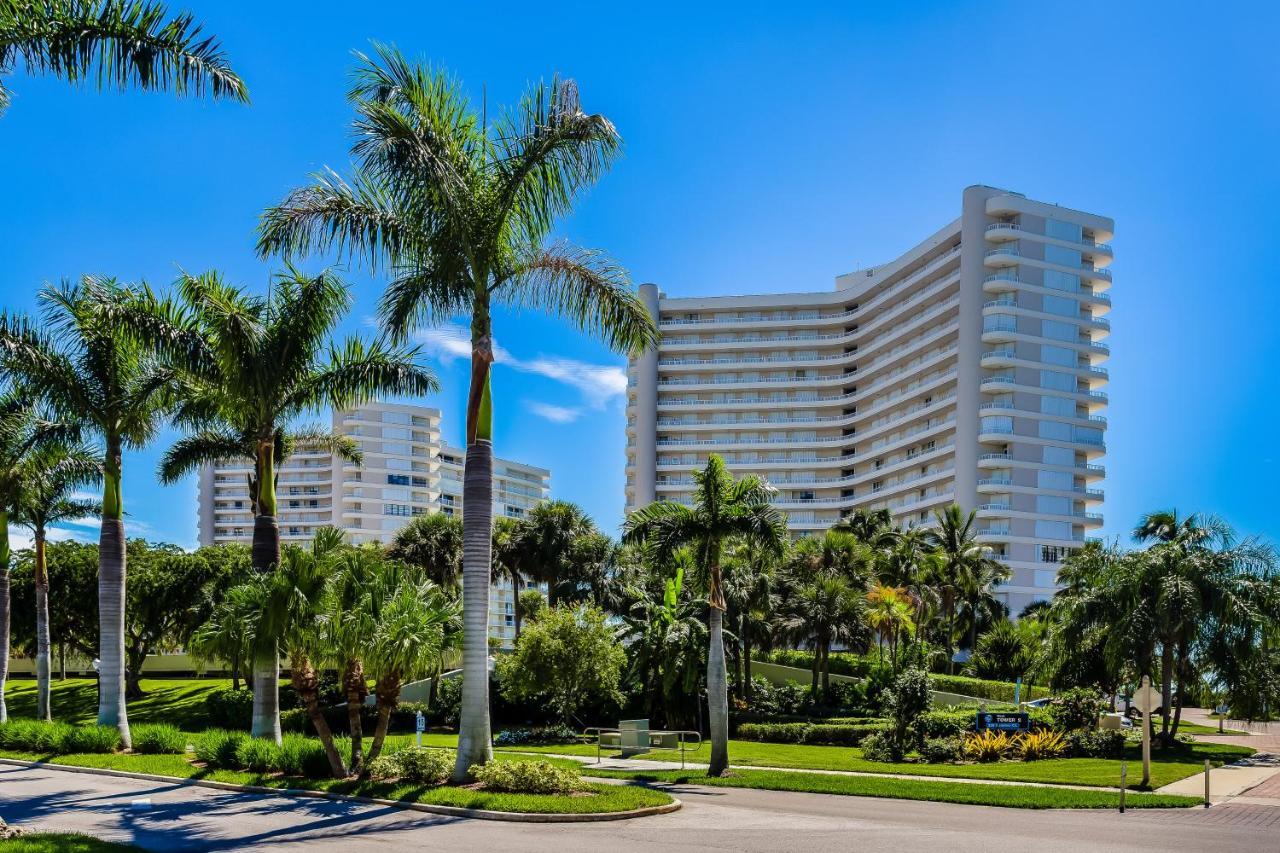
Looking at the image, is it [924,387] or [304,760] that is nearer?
[304,760]

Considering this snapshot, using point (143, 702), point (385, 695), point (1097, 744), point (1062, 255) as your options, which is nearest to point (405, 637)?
point (385, 695)

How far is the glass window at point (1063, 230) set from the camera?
3869 inches

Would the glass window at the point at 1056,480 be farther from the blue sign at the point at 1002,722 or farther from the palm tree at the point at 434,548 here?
the blue sign at the point at 1002,722

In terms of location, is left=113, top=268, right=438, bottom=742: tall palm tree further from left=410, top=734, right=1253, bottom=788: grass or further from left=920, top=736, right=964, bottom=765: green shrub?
left=920, top=736, right=964, bottom=765: green shrub

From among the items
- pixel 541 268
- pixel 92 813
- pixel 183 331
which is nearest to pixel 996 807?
pixel 541 268

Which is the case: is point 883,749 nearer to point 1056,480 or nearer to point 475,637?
point 475,637

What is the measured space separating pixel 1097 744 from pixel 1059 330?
71.5 m

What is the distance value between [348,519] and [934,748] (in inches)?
5472

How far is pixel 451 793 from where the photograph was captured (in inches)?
806

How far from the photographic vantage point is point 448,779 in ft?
72.3

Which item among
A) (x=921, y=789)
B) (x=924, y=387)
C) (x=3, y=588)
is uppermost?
(x=924, y=387)

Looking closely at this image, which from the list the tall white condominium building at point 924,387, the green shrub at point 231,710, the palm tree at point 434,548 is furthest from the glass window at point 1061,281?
the green shrub at point 231,710

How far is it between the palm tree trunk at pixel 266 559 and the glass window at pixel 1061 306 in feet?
275

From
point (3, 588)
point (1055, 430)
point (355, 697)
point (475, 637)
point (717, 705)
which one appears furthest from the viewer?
point (1055, 430)
